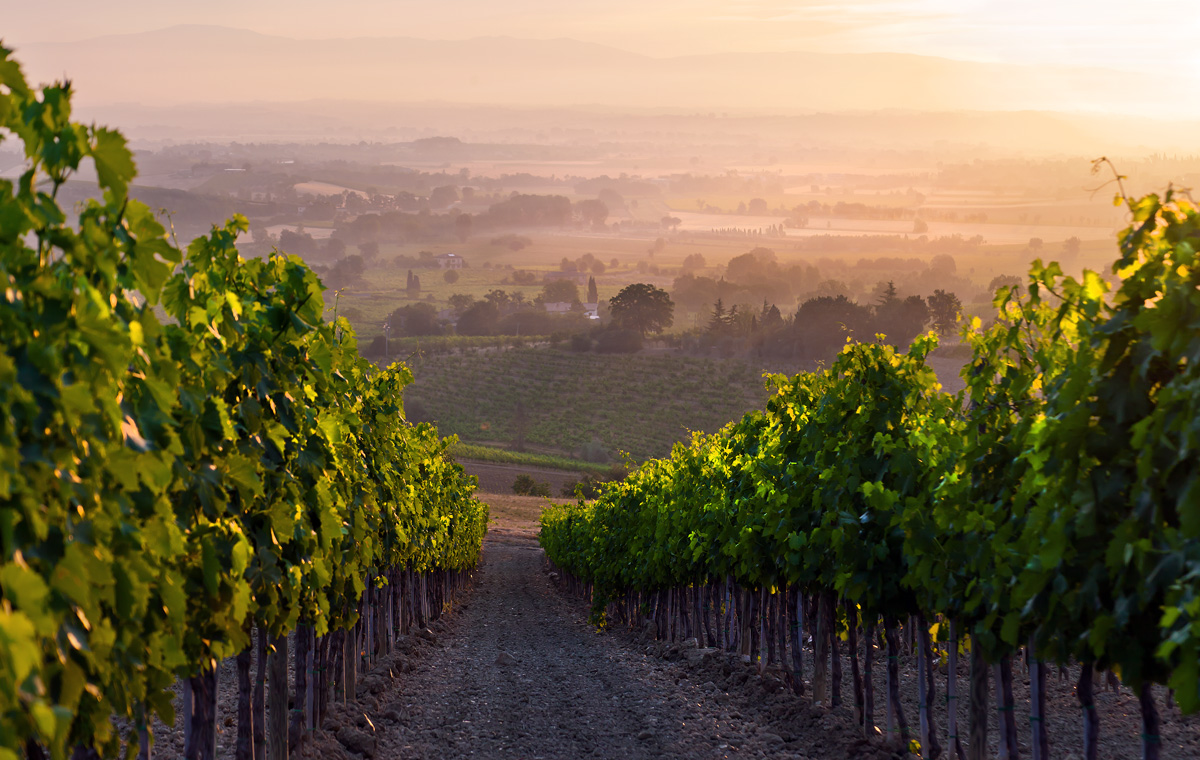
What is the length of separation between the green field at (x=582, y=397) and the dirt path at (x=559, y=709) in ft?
200

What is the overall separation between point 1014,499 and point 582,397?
9045 centimetres

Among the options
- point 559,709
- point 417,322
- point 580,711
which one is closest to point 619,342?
point 417,322

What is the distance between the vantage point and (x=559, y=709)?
39.4ft

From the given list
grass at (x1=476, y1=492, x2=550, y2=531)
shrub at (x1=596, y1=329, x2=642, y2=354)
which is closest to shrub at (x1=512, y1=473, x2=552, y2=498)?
grass at (x1=476, y1=492, x2=550, y2=531)

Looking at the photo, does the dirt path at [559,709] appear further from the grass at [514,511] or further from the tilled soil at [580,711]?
the grass at [514,511]

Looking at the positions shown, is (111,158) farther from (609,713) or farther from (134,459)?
(609,713)

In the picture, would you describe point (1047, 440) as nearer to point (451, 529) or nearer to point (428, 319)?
point (451, 529)

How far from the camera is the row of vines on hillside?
113 inches

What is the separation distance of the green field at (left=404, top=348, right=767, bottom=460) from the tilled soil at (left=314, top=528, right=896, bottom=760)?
61.5 metres

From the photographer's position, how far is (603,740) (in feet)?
33.9

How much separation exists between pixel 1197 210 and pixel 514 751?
7.99 metres

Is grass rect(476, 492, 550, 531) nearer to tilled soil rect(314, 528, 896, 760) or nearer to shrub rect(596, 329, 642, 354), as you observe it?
shrub rect(596, 329, 642, 354)

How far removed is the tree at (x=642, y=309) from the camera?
11519cm

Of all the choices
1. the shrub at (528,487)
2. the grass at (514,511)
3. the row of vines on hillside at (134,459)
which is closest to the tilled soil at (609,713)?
the row of vines on hillside at (134,459)
